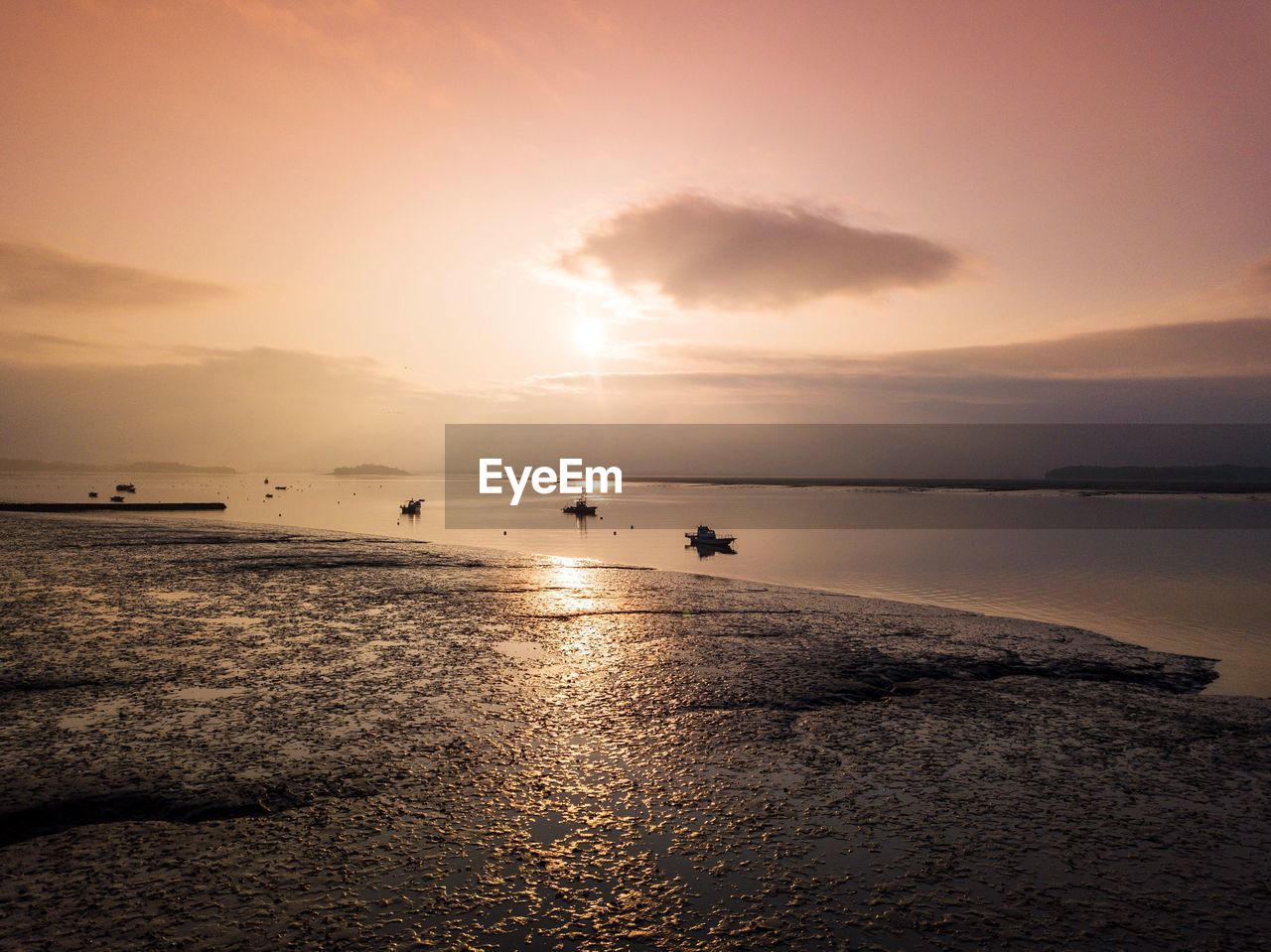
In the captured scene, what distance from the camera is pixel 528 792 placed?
1089 centimetres

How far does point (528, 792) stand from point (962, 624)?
1952 cm

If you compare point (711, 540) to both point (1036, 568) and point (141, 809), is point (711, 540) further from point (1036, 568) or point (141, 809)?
point (141, 809)

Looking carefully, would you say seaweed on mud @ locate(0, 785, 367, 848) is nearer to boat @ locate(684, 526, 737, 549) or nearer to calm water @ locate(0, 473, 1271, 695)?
calm water @ locate(0, 473, 1271, 695)

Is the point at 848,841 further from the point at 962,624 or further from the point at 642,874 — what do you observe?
the point at 962,624

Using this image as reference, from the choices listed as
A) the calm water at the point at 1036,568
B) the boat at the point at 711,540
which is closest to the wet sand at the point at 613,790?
the calm water at the point at 1036,568

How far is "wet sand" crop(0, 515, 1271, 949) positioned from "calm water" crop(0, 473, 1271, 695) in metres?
7.40

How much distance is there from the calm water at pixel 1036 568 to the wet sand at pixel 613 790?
24.3 feet

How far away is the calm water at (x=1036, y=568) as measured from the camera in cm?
2741

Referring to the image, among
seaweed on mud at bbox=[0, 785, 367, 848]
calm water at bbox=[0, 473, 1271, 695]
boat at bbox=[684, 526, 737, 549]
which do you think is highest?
seaweed on mud at bbox=[0, 785, 367, 848]

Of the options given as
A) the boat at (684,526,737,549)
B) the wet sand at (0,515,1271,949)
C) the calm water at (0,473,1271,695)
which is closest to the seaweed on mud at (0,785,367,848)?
the wet sand at (0,515,1271,949)

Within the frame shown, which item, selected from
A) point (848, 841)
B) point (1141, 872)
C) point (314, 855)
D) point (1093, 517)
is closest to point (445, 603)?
point (314, 855)

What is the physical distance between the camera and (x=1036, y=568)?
4562 cm

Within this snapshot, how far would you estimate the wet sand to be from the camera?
7867 mm

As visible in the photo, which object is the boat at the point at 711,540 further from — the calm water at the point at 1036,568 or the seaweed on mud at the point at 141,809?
the seaweed on mud at the point at 141,809
